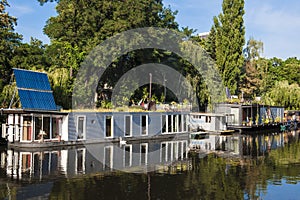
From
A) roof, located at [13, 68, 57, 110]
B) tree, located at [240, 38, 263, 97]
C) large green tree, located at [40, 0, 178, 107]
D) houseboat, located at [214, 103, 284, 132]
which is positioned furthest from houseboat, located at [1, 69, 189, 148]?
tree, located at [240, 38, 263, 97]

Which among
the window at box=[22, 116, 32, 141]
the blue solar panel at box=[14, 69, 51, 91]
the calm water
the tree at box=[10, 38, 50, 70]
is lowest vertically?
the calm water

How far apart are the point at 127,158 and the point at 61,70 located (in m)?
13.0

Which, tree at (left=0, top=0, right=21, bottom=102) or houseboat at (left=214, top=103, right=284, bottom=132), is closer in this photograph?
tree at (left=0, top=0, right=21, bottom=102)

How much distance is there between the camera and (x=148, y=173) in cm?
1642

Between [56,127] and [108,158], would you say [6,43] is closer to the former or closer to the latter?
[56,127]

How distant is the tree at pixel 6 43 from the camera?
2702 centimetres

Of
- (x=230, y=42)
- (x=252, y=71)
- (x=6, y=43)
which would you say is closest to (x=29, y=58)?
(x=6, y=43)

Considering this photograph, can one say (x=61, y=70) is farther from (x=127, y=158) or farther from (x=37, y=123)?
(x=127, y=158)

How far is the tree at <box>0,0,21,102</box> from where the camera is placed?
88.6 feet

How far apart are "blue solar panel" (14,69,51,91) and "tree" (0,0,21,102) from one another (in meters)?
5.02

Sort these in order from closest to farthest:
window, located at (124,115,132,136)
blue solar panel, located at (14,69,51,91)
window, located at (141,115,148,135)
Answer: blue solar panel, located at (14,69,51,91) < window, located at (124,115,132,136) < window, located at (141,115,148,135)

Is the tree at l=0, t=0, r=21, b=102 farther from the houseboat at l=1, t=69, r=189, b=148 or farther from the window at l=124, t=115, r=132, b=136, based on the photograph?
the window at l=124, t=115, r=132, b=136

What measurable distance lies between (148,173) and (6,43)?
17.3 m

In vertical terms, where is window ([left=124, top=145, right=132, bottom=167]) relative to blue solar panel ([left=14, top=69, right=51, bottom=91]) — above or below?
below
